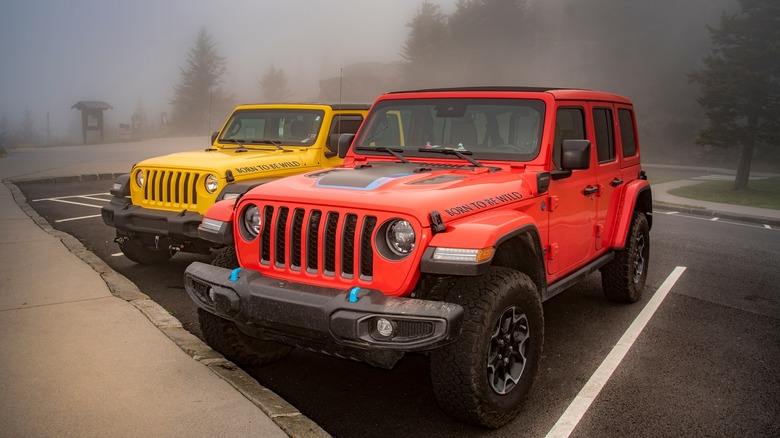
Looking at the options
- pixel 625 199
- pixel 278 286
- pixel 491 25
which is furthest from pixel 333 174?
pixel 491 25

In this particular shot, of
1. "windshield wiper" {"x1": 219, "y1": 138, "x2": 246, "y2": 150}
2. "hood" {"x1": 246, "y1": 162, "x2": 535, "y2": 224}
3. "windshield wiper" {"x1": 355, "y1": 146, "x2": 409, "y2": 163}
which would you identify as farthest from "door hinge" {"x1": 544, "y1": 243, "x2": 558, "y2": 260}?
"windshield wiper" {"x1": 219, "y1": 138, "x2": 246, "y2": 150}

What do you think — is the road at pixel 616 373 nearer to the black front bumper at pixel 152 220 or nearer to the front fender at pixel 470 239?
the black front bumper at pixel 152 220

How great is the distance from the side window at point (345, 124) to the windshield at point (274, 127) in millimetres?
188

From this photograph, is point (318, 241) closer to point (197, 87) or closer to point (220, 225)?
point (220, 225)

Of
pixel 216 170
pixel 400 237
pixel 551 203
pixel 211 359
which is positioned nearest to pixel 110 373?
pixel 211 359

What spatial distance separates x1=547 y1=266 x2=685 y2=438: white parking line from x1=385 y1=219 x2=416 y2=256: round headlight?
54.8 inches

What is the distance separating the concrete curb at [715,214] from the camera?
1560 centimetres

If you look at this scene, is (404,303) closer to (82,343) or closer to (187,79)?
(82,343)

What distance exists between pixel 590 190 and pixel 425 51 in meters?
60.2

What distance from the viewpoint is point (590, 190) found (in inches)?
215

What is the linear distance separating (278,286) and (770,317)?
515cm

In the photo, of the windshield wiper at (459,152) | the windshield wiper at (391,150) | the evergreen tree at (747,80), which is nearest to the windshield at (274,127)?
the windshield wiper at (391,150)

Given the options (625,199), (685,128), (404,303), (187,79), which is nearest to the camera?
(404,303)

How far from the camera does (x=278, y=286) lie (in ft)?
12.5
